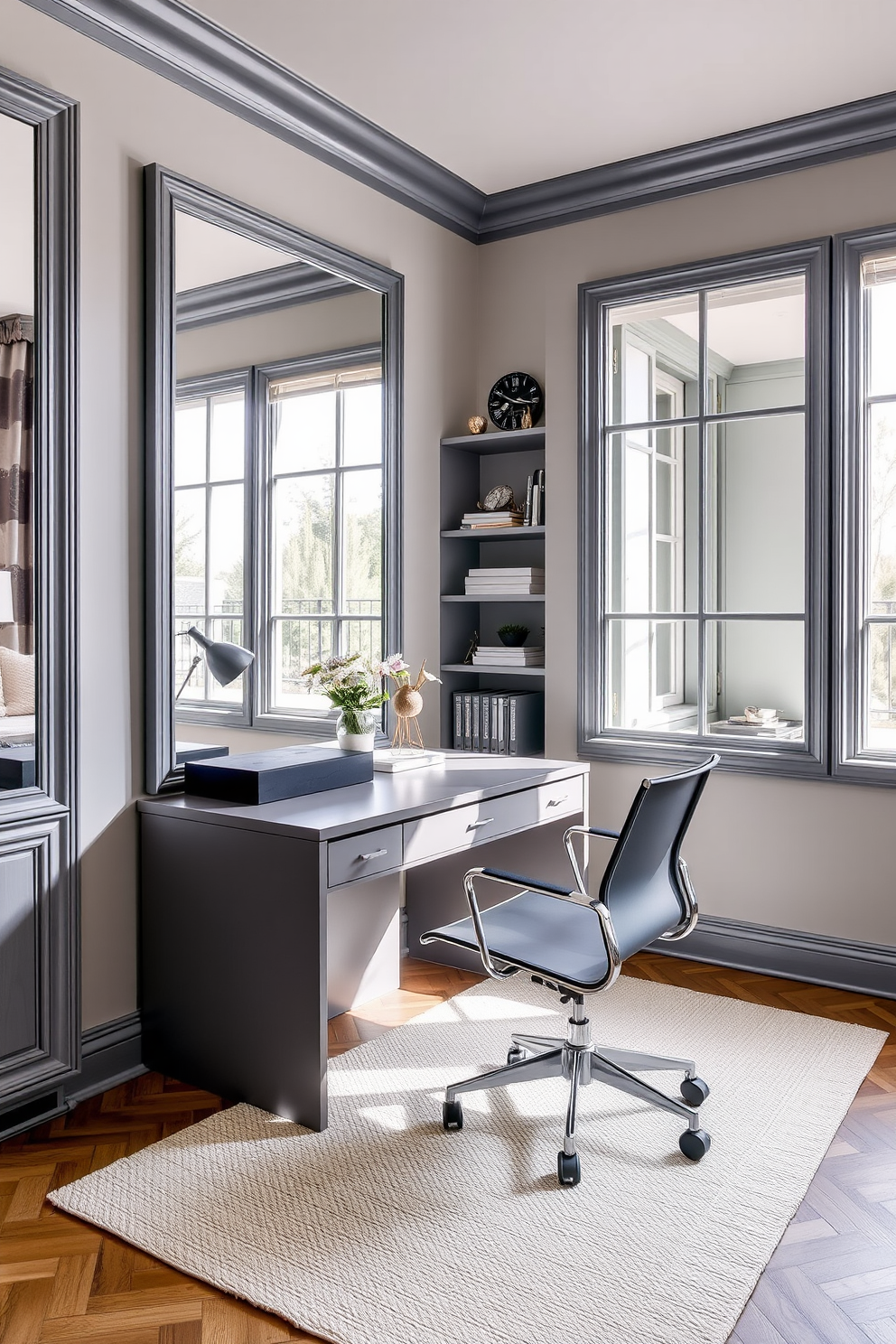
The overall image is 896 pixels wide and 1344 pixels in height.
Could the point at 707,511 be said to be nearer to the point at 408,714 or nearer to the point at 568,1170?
the point at 408,714

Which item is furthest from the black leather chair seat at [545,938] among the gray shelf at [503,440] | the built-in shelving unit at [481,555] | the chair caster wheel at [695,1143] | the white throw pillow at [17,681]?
the gray shelf at [503,440]

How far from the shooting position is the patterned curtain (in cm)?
229

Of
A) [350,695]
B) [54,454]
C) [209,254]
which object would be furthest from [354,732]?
[209,254]

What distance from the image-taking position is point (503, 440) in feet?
12.7

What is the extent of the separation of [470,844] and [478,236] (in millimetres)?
2554

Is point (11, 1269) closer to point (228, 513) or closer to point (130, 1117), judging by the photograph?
Answer: point (130, 1117)

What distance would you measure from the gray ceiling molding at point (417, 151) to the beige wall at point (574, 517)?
0.20 ft

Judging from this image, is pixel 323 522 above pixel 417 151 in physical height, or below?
below

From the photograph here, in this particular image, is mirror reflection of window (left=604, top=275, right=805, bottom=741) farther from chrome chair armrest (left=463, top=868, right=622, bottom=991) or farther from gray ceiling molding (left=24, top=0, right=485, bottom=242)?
chrome chair armrest (left=463, top=868, right=622, bottom=991)

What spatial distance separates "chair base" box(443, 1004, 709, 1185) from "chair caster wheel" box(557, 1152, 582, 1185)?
65 millimetres

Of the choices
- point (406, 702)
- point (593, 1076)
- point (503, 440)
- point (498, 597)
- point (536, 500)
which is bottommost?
point (593, 1076)

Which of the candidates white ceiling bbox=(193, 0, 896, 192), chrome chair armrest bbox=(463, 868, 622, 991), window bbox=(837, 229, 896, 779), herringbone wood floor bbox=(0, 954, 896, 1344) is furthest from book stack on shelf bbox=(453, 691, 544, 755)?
white ceiling bbox=(193, 0, 896, 192)

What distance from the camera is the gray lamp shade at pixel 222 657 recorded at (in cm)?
278

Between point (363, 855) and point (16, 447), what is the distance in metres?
1.25
